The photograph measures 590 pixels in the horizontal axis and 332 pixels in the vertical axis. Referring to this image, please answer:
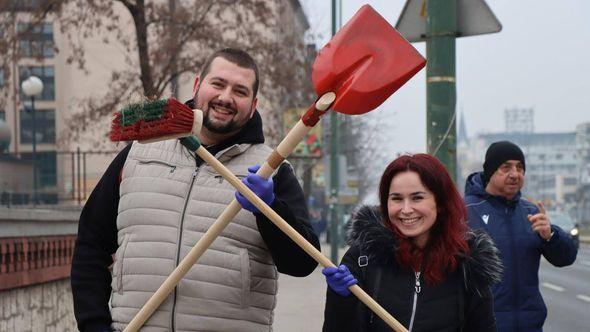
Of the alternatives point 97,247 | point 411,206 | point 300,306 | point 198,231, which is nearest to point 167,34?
point 300,306

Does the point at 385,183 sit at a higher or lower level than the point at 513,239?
higher

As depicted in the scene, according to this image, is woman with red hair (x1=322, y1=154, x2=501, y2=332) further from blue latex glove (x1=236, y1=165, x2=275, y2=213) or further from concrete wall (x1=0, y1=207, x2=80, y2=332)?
concrete wall (x1=0, y1=207, x2=80, y2=332)

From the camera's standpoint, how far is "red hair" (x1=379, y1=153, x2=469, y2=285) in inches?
125

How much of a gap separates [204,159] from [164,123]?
0.54 feet

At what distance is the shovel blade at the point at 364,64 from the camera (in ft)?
10.0

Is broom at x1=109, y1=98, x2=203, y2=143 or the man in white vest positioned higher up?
broom at x1=109, y1=98, x2=203, y2=143

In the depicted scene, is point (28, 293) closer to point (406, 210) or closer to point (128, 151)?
point (128, 151)

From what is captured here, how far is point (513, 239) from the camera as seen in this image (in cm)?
474

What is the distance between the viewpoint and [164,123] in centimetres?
288

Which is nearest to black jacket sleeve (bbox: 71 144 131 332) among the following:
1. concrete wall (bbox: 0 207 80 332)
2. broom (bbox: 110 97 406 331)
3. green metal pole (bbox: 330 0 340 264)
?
broom (bbox: 110 97 406 331)

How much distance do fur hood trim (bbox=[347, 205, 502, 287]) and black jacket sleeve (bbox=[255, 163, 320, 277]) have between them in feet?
0.52

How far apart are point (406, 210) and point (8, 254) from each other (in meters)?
4.19

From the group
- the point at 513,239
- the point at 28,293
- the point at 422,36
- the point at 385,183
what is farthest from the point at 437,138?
the point at 28,293

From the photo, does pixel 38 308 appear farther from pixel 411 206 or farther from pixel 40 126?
pixel 40 126
